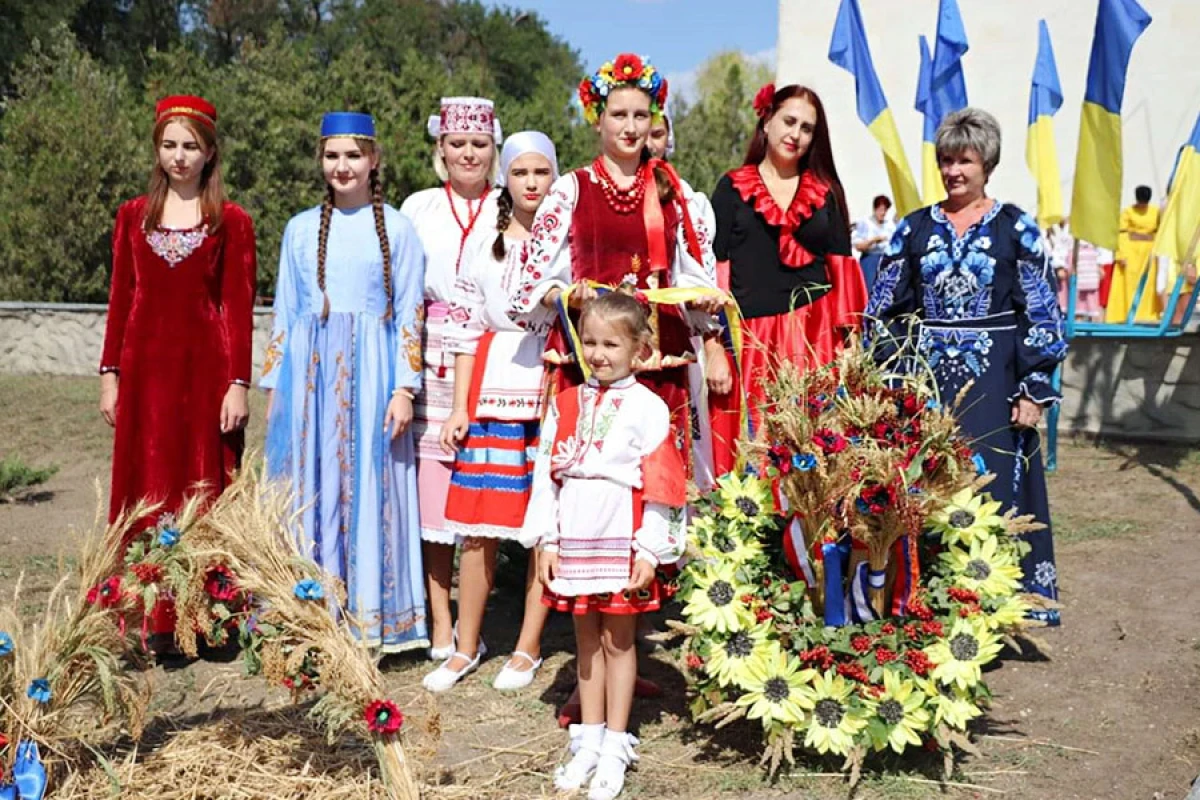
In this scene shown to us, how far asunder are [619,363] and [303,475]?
4.91ft

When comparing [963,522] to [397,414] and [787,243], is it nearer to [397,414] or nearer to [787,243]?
[787,243]

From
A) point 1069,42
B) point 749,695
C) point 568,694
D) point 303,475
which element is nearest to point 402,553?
point 303,475

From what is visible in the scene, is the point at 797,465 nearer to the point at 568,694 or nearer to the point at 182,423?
the point at 568,694

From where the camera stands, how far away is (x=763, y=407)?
3.50 meters

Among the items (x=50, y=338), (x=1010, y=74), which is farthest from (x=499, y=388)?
(x=1010, y=74)

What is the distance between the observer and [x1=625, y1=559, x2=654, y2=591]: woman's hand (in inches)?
136

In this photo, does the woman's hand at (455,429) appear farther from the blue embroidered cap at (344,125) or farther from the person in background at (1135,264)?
the person in background at (1135,264)

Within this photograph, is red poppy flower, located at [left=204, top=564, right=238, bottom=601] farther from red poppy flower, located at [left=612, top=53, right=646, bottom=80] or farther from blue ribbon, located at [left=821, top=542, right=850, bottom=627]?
red poppy flower, located at [left=612, top=53, right=646, bottom=80]

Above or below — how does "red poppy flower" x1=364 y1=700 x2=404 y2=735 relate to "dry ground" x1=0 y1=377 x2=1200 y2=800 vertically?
above

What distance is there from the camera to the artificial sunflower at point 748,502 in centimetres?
382

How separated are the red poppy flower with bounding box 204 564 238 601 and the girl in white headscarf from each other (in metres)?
1.39

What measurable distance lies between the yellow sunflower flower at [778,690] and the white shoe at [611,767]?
37cm

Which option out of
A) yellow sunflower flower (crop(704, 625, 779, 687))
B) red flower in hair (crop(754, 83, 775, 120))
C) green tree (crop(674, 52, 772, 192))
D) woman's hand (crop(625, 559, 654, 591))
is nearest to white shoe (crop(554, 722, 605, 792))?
yellow sunflower flower (crop(704, 625, 779, 687))

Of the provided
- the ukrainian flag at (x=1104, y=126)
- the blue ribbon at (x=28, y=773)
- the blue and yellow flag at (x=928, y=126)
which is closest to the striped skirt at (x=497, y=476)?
the blue ribbon at (x=28, y=773)
